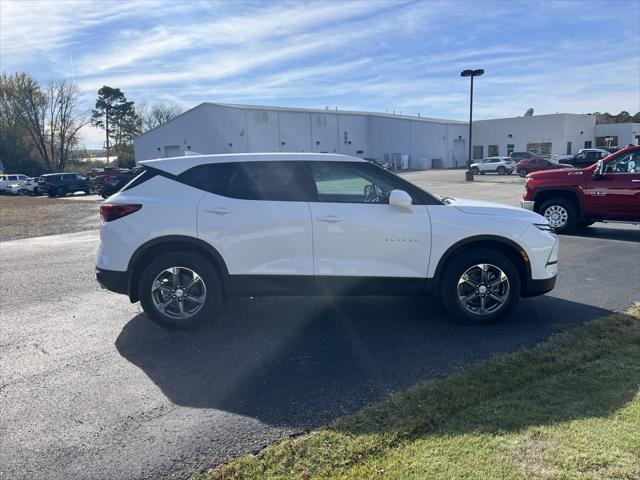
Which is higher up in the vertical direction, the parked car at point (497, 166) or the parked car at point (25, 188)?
the parked car at point (497, 166)

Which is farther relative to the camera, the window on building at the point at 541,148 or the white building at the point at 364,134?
the window on building at the point at 541,148

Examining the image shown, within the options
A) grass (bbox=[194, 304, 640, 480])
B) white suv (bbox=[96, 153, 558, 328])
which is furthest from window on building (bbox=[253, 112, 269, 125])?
grass (bbox=[194, 304, 640, 480])

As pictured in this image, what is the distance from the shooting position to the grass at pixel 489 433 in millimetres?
2594

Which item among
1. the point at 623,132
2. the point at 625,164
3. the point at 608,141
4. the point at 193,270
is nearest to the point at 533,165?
the point at 623,132

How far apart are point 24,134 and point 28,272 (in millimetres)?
60527

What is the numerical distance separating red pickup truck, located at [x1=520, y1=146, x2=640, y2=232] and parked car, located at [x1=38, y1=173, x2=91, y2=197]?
103ft

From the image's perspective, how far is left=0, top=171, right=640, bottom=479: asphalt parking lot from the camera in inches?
117

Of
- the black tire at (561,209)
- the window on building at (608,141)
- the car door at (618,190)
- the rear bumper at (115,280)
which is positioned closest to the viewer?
the rear bumper at (115,280)

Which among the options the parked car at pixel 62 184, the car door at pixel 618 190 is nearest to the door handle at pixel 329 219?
the car door at pixel 618 190

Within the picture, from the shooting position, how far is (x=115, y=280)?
4793mm

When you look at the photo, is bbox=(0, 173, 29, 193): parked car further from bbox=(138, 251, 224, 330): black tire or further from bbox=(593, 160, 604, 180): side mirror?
bbox=(593, 160, 604, 180): side mirror

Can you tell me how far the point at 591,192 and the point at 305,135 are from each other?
47310 mm

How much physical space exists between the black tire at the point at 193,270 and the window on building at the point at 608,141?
67886mm

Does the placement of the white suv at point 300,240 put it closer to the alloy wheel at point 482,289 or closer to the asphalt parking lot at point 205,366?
the alloy wheel at point 482,289
